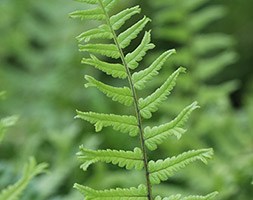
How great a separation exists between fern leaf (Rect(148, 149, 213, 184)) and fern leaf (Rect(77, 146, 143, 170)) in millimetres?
19

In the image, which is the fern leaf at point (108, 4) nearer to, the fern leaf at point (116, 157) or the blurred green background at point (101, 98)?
the fern leaf at point (116, 157)

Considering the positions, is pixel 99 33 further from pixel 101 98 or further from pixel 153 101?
pixel 101 98

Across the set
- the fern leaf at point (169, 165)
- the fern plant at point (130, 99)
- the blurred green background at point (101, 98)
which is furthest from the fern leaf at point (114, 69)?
the blurred green background at point (101, 98)

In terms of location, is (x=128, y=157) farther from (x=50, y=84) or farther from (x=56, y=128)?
(x=50, y=84)

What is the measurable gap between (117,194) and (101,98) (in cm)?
130

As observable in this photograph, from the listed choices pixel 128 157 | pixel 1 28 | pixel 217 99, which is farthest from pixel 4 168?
pixel 1 28

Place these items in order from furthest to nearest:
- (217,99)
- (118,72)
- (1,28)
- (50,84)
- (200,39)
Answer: (1,28) < (50,84) < (200,39) < (217,99) < (118,72)

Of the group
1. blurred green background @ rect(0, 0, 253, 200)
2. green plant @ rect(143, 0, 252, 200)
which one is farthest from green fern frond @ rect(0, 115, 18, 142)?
green plant @ rect(143, 0, 252, 200)

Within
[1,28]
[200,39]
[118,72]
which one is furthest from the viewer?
[1,28]

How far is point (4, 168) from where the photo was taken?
4.55 feet

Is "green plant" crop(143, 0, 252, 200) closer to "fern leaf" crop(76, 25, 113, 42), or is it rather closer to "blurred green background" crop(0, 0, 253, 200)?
"blurred green background" crop(0, 0, 253, 200)

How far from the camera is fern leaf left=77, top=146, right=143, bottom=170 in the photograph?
2.80 ft

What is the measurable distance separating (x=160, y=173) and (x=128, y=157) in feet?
0.15

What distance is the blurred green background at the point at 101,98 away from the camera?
1706 mm
